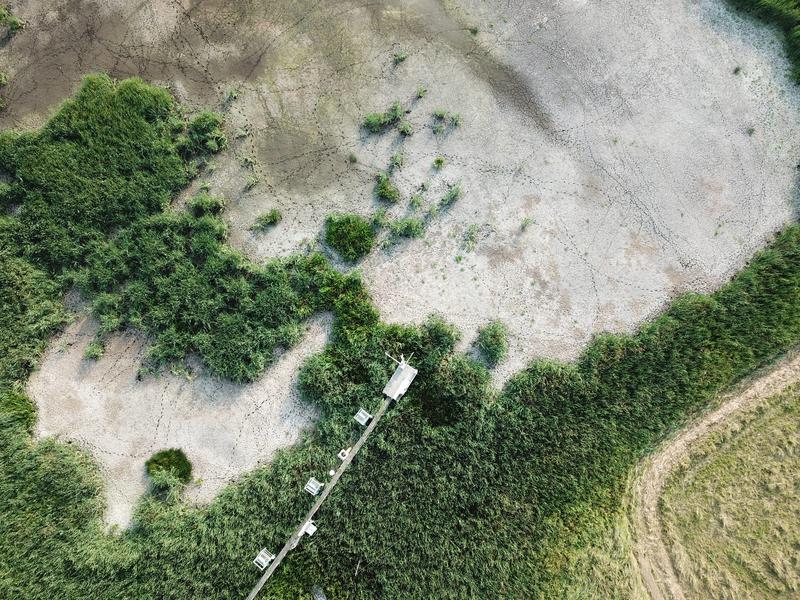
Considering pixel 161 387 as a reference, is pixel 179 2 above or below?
above

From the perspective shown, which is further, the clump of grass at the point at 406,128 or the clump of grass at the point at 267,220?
the clump of grass at the point at 406,128

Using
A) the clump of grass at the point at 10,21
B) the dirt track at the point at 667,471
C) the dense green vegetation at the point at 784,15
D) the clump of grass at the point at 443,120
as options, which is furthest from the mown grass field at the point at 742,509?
the clump of grass at the point at 10,21

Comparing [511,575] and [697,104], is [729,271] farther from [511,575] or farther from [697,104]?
[511,575]

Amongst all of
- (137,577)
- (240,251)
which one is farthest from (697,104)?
(137,577)

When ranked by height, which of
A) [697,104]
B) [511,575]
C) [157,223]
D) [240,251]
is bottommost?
[511,575]

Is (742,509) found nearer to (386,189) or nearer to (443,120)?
(386,189)

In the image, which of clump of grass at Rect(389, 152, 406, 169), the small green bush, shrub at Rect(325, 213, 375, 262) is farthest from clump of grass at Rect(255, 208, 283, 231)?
the small green bush

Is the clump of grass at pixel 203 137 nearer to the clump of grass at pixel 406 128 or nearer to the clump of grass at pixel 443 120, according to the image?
the clump of grass at pixel 406 128
